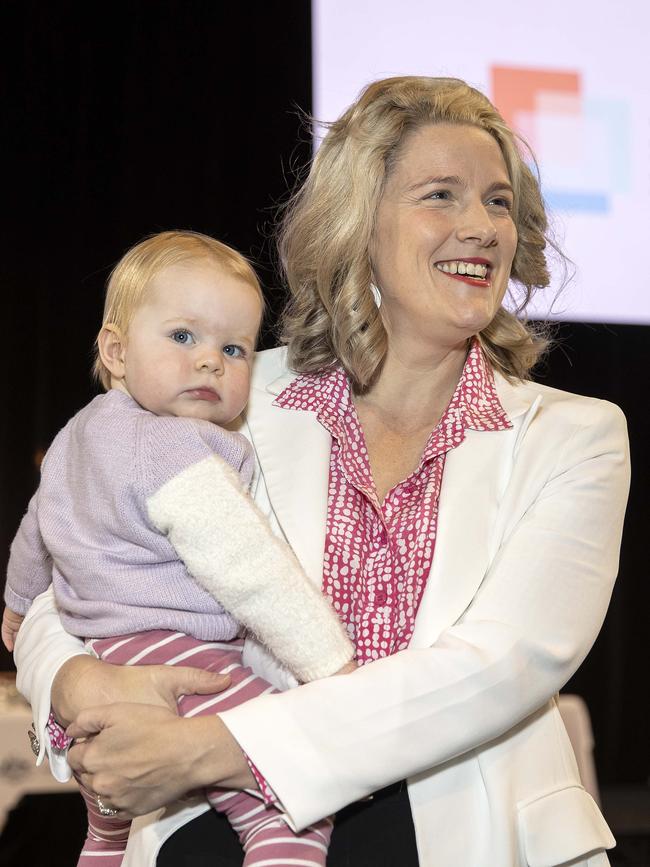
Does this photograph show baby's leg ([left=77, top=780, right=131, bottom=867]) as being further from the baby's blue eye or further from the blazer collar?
the baby's blue eye

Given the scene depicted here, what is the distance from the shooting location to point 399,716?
5.23 ft

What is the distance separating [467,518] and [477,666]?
0.32 metres

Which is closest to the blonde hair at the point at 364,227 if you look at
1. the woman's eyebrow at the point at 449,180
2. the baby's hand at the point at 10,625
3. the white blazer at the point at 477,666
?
the woman's eyebrow at the point at 449,180

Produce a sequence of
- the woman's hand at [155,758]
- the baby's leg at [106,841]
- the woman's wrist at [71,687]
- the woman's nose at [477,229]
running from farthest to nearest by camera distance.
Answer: the woman's nose at [477,229] < the baby's leg at [106,841] < the woman's wrist at [71,687] < the woman's hand at [155,758]

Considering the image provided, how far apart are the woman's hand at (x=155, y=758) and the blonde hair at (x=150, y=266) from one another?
65 centimetres

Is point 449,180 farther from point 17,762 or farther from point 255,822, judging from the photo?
point 17,762

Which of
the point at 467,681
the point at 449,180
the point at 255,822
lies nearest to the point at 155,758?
the point at 255,822

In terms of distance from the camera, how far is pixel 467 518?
189cm

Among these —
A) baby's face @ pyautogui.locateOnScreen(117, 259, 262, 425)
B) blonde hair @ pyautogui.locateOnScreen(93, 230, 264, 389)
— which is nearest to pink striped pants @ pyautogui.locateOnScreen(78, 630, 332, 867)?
baby's face @ pyautogui.locateOnScreen(117, 259, 262, 425)

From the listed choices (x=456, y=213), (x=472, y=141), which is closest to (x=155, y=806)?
(x=456, y=213)

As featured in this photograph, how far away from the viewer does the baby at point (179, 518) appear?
63.6 inches

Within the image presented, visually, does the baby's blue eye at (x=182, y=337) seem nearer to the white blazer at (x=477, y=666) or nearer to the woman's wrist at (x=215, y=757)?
the white blazer at (x=477, y=666)

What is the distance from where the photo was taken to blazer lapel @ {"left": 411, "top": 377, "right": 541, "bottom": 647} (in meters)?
1.79

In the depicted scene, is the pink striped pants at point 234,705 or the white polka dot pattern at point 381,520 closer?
the pink striped pants at point 234,705
